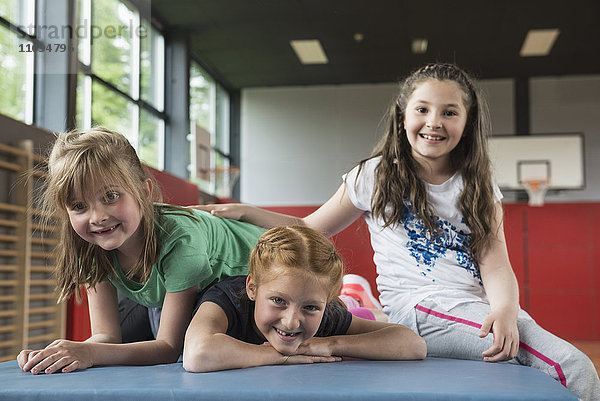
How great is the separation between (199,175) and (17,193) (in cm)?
294

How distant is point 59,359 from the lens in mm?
1154

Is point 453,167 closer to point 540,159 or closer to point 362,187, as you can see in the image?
point 362,187

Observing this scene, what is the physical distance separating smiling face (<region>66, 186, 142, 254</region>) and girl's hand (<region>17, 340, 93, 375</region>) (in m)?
0.20

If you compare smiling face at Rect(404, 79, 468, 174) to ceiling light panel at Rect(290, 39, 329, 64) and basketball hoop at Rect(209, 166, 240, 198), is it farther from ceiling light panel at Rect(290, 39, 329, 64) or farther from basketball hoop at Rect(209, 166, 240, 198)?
basketball hoop at Rect(209, 166, 240, 198)

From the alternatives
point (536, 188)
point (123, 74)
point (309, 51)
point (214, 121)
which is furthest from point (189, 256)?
point (214, 121)

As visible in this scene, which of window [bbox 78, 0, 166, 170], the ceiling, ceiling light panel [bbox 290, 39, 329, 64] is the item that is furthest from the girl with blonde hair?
ceiling light panel [bbox 290, 39, 329, 64]

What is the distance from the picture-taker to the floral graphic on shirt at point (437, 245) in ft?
5.30

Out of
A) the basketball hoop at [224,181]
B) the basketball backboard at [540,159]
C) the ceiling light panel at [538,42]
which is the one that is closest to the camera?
the ceiling light panel at [538,42]

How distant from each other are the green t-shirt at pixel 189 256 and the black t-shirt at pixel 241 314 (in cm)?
6

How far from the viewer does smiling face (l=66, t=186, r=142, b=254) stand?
1.26m

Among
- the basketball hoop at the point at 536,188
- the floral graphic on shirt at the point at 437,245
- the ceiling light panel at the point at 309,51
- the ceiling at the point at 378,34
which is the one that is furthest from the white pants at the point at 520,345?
the basketball hoop at the point at 536,188

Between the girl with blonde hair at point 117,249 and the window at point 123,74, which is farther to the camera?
the window at point 123,74

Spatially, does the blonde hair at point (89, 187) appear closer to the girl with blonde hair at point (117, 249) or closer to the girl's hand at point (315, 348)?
the girl with blonde hair at point (117, 249)

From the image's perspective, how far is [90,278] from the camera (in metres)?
1.41
